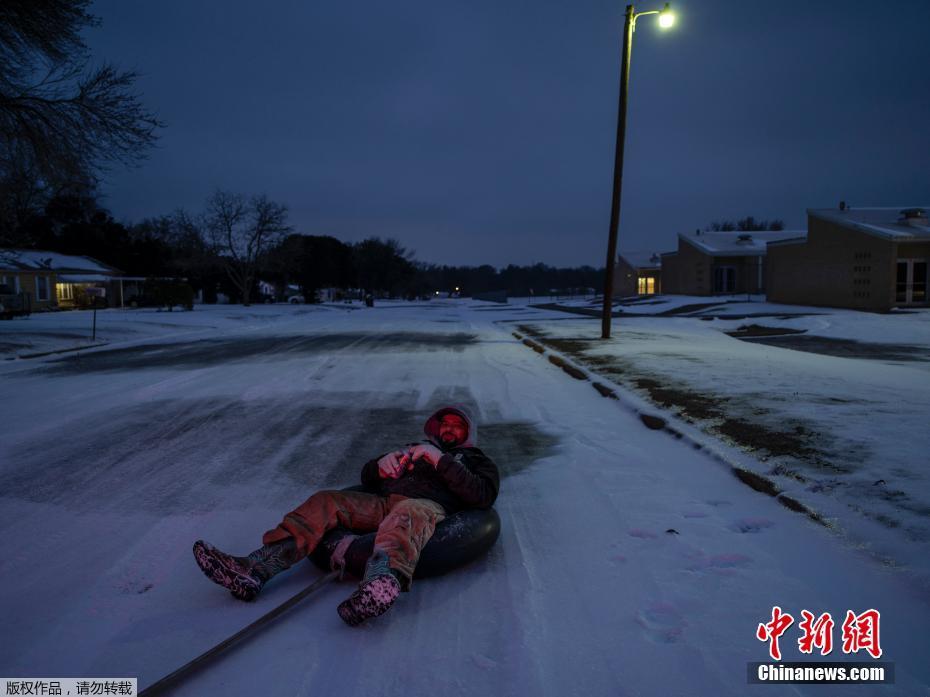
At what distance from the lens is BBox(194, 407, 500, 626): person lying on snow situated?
3205 mm

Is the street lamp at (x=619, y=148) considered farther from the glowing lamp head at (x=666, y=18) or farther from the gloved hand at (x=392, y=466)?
the gloved hand at (x=392, y=466)

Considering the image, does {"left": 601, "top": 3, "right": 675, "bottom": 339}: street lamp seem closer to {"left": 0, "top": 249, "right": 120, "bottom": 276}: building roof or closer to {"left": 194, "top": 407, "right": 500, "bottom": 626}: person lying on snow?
{"left": 194, "top": 407, "right": 500, "bottom": 626}: person lying on snow

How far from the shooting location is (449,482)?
3.93m

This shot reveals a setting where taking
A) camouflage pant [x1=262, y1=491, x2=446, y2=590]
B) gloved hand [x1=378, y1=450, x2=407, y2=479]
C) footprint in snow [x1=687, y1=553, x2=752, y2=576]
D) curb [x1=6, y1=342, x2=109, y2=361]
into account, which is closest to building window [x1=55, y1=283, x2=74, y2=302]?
curb [x1=6, y1=342, x2=109, y2=361]

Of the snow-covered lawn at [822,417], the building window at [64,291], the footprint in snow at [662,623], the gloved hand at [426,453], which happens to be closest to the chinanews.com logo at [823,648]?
the footprint in snow at [662,623]

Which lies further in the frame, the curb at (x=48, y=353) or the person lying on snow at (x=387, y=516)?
the curb at (x=48, y=353)

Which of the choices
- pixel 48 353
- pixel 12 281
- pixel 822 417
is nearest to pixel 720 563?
pixel 822 417

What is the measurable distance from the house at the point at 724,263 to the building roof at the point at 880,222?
32.2ft

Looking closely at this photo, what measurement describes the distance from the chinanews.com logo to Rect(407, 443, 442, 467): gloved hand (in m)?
2.05

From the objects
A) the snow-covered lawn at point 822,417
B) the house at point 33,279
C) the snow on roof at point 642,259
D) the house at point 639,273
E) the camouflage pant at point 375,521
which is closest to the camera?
the camouflage pant at point 375,521

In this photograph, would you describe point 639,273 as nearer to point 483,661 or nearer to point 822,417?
point 822,417

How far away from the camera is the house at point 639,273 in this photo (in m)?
59.7

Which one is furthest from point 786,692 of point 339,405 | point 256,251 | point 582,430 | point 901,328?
point 256,251

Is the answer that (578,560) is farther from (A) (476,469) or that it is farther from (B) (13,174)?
(B) (13,174)
